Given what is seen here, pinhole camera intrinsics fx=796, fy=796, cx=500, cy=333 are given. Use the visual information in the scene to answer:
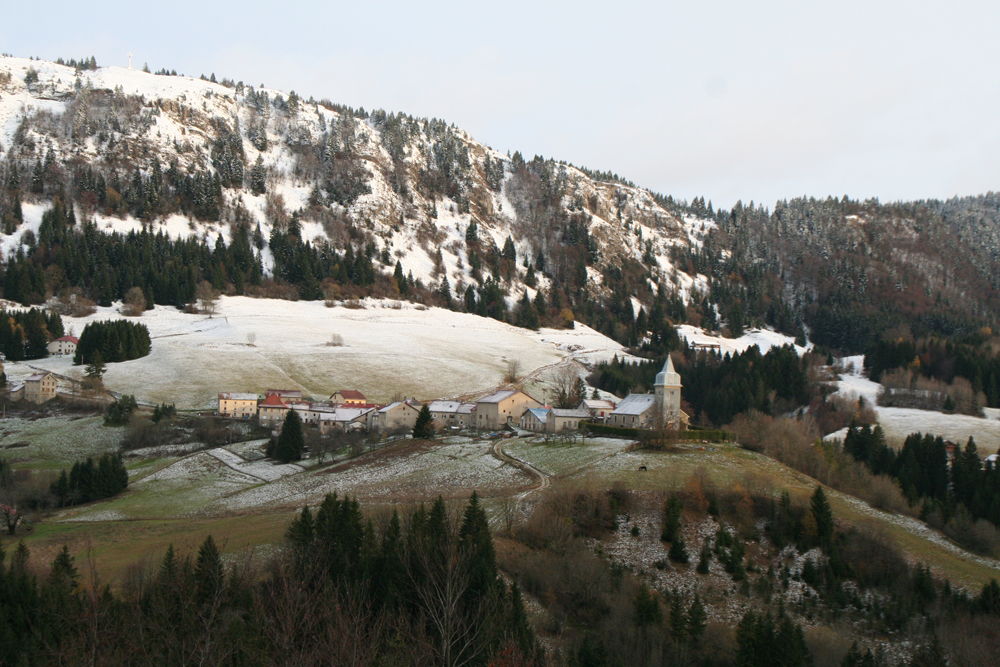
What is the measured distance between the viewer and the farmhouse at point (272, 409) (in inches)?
3954

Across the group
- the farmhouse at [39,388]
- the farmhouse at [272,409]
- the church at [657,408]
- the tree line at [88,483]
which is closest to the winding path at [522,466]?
the church at [657,408]

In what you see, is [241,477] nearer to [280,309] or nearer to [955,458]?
[955,458]

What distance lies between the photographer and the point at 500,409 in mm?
Result: 100688

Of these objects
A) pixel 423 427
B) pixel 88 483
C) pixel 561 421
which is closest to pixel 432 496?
pixel 423 427

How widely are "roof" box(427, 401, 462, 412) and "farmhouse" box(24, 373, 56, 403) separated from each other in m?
49.2

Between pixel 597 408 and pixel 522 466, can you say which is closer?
pixel 522 466

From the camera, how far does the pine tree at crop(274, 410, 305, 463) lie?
83375mm

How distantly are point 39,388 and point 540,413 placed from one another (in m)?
64.9

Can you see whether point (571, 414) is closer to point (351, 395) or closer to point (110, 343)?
point (351, 395)

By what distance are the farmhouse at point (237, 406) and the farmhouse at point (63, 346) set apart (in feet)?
134

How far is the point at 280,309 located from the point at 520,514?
376ft

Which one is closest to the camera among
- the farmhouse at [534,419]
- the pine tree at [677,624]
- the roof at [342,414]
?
the pine tree at [677,624]

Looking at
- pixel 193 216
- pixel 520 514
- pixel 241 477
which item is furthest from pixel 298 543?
pixel 193 216

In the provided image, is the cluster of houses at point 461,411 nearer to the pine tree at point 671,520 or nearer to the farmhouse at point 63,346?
the pine tree at point 671,520
